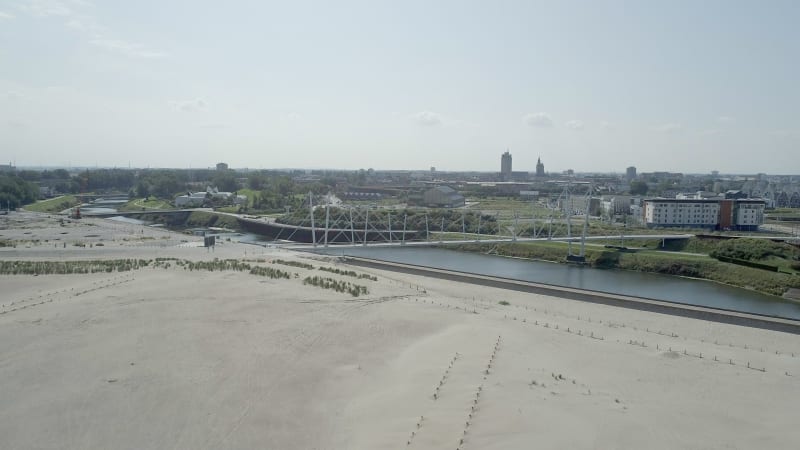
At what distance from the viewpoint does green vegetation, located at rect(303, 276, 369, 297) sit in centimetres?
1010

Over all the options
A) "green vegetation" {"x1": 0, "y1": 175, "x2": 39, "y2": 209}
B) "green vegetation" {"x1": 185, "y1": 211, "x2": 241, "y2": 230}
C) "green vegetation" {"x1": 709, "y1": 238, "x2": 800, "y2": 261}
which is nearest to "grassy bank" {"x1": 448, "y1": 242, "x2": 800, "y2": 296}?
"green vegetation" {"x1": 709, "y1": 238, "x2": 800, "y2": 261}

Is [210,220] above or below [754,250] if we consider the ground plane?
below

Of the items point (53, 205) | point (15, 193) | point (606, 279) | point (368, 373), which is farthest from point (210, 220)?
point (368, 373)

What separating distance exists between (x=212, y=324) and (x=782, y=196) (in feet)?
128

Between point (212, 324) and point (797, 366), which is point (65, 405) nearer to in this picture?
point (212, 324)

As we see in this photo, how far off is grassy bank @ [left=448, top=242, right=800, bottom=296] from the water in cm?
34

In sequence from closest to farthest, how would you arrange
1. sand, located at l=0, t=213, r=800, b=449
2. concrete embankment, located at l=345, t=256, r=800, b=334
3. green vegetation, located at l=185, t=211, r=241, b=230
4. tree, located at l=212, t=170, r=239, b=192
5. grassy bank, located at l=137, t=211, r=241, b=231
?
sand, located at l=0, t=213, r=800, b=449, concrete embankment, located at l=345, t=256, r=800, b=334, green vegetation, located at l=185, t=211, r=241, b=230, grassy bank, located at l=137, t=211, r=241, b=231, tree, located at l=212, t=170, r=239, b=192

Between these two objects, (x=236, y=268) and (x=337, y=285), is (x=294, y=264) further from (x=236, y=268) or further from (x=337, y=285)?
(x=337, y=285)

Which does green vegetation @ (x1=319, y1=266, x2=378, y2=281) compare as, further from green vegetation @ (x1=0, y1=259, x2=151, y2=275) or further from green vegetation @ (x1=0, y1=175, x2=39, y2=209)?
green vegetation @ (x1=0, y1=175, x2=39, y2=209)

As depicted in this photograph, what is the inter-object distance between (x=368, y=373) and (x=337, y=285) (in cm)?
462

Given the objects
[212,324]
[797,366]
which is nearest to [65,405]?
[212,324]

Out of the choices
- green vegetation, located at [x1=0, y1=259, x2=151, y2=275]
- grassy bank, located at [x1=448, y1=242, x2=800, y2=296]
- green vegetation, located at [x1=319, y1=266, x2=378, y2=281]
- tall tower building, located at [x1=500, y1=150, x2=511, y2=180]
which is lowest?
grassy bank, located at [x1=448, y1=242, x2=800, y2=296]

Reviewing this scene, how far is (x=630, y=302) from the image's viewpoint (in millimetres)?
10055

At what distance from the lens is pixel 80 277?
36.2ft
